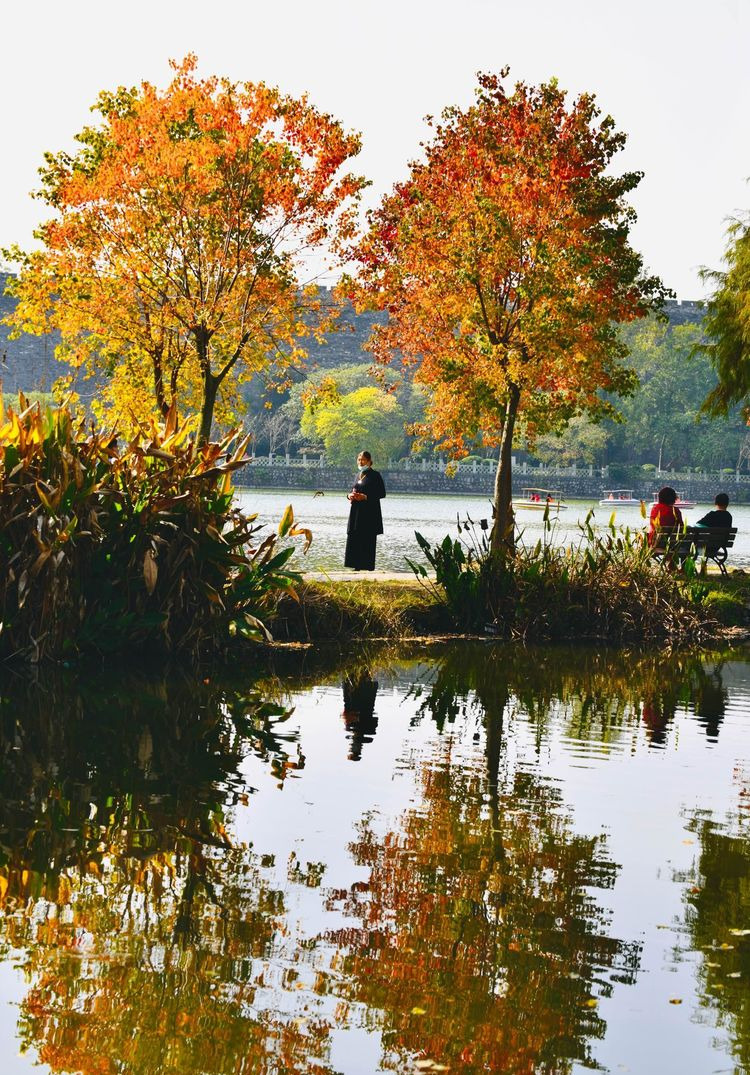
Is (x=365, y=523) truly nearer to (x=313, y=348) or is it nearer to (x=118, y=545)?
(x=118, y=545)

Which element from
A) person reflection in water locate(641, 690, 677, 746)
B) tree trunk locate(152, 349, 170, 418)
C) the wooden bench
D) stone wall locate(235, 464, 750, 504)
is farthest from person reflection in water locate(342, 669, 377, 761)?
stone wall locate(235, 464, 750, 504)

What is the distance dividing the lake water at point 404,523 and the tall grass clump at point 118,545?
302 cm

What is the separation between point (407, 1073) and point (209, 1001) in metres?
0.68

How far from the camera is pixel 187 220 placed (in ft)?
65.0

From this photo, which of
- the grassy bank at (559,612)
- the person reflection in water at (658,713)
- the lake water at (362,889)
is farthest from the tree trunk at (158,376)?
the lake water at (362,889)

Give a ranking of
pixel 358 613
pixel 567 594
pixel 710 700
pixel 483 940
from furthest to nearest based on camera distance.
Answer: pixel 567 594 → pixel 358 613 → pixel 710 700 → pixel 483 940

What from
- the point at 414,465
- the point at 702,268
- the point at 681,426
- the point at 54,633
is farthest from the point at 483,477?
the point at 54,633

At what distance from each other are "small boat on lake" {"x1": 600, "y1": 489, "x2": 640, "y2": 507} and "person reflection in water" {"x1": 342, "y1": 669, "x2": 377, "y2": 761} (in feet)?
245

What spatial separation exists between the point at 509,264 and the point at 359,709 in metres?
10.0

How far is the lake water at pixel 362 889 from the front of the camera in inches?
168

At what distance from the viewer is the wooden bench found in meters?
16.5

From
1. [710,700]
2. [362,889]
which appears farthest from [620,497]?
[362,889]

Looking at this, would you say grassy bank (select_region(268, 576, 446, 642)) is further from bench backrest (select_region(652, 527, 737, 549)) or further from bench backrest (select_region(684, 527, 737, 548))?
bench backrest (select_region(684, 527, 737, 548))

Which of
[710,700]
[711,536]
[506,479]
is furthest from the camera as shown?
[506,479]
